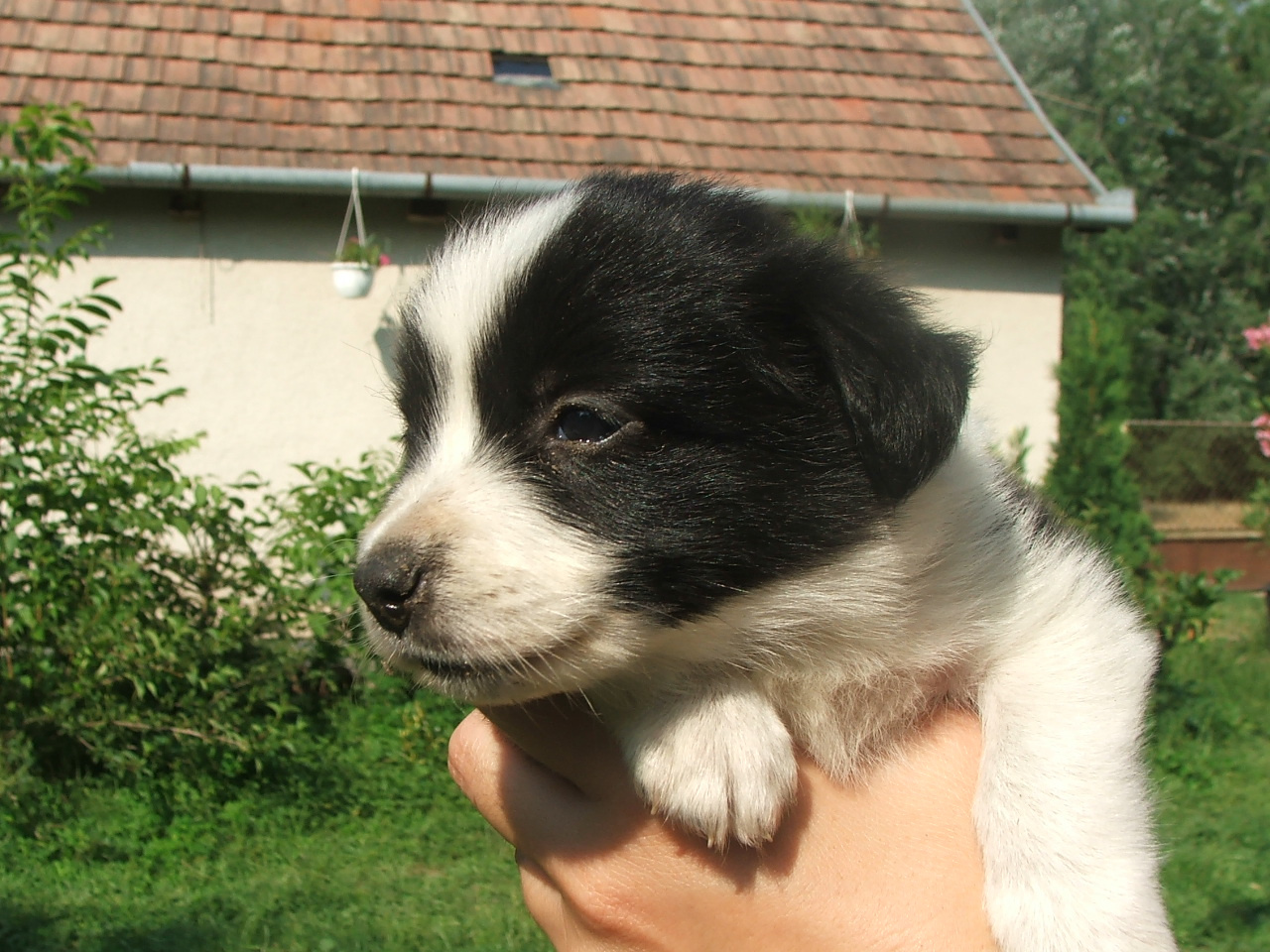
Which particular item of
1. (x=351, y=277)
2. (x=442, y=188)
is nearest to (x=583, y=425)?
(x=351, y=277)

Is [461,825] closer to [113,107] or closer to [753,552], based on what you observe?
[753,552]

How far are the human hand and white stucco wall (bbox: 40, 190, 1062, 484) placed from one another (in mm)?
6499

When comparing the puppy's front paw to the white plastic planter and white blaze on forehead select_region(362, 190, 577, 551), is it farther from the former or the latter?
the white plastic planter

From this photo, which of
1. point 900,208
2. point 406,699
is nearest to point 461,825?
point 406,699

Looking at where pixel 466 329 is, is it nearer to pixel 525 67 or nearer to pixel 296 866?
pixel 296 866

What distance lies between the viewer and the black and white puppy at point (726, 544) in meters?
1.75

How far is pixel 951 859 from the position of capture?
6.25 ft

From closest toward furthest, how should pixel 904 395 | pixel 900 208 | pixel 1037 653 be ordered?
pixel 904 395 → pixel 1037 653 → pixel 900 208

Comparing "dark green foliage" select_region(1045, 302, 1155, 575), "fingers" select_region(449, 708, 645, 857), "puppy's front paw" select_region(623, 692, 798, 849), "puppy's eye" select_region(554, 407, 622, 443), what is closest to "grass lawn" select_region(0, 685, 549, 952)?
"fingers" select_region(449, 708, 645, 857)

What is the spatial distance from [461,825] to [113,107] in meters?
5.87

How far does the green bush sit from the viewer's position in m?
4.87

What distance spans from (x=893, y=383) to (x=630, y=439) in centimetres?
43

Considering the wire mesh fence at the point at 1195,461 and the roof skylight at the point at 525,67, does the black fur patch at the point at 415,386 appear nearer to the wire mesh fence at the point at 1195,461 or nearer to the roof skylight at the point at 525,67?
the roof skylight at the point at 525,67

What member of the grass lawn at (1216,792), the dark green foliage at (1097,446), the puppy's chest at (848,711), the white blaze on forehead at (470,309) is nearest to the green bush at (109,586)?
the white blaze on forehead at (470,309)
